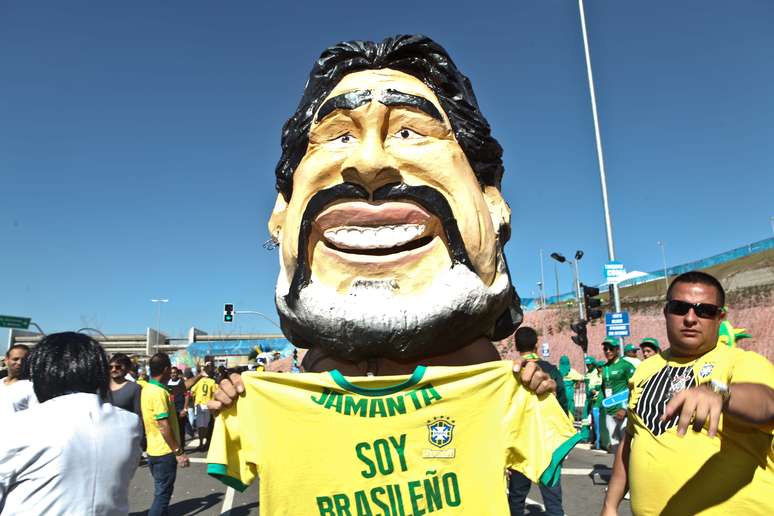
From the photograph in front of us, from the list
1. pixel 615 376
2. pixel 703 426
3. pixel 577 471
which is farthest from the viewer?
pixel 577 471

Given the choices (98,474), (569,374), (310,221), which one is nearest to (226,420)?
(98,474)

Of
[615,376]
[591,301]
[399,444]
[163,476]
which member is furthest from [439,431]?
[591,301]

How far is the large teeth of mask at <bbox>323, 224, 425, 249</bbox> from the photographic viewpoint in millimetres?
2543

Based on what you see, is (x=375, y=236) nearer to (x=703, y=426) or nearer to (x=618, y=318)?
(x=703, y=426)

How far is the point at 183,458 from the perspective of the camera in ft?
17.4

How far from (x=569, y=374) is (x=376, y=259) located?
7.40 metres

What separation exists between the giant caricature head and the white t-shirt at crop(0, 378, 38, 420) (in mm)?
2051

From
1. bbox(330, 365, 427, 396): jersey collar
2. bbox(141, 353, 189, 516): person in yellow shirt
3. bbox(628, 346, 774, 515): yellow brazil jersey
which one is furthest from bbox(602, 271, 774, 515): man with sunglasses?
bbox(141, 353, 189, 516): person in yellow shirt

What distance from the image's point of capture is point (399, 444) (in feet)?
6.90

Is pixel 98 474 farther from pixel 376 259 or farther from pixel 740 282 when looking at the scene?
pixel 740 282

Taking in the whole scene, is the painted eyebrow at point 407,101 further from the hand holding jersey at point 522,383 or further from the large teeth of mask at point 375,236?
the hand holding jersey at point 522,383

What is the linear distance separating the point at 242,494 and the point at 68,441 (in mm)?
4875

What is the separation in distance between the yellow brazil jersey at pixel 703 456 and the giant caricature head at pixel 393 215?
0.82 metres

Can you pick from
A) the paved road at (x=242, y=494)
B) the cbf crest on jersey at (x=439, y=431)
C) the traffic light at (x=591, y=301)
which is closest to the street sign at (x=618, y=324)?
the traffic light at (x=591, y=301)
